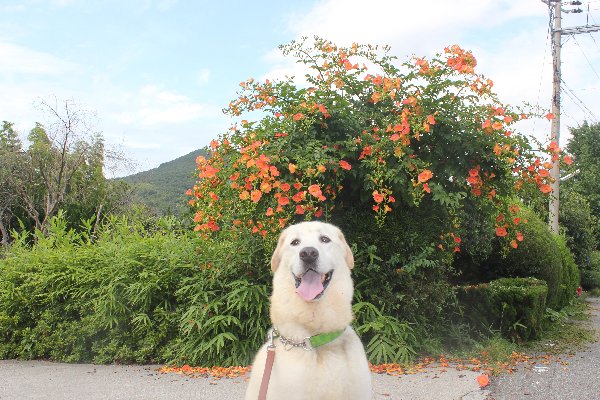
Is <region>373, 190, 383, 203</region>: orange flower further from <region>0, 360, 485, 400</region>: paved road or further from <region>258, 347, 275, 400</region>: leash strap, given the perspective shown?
<region>258, 347, 275, 400</region>: leash strap

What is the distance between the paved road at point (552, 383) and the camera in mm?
5664

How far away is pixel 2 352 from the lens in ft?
27.4

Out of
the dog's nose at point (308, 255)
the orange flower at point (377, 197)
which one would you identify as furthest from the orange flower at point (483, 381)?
the dog's nose at point (308, 255)

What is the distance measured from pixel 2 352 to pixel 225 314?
12.9 ft

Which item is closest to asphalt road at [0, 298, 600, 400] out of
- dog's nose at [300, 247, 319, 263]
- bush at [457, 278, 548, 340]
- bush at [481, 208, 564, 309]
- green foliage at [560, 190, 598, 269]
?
bush at [457, 278, 548, 340]

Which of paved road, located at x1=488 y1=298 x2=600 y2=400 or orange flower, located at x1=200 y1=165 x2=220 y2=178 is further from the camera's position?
orange flower, located at x1=200 y1=165 x2=220 y2=178

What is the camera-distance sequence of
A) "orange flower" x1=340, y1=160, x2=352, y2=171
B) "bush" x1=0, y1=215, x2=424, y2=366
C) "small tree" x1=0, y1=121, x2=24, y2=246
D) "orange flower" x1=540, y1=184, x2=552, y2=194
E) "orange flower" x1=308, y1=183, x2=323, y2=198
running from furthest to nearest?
"small tree" x1=0, y1=121, x2=24, y2=246
"orange flower" x1=540, y1=184, x2=552, y2=194
"bush" x1=0, y1=215, x2=424, y2=366
"orange flower" x1=340, y1=160, x2=352, y2=171
"orange flower" x1=308, y1=183, x2=323, y2=198

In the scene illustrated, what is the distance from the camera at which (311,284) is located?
2.93m

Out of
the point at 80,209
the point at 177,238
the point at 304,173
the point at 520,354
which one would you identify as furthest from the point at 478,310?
the point at 80,209

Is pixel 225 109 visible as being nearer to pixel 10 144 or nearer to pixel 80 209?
pixel 80 209

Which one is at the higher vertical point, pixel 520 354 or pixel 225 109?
pixel 225 109

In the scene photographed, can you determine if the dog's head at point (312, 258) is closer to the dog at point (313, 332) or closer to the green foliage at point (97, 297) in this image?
the dog at point (313, 332)

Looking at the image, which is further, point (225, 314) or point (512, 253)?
point (512, 253)

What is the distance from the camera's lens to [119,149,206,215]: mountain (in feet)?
105
